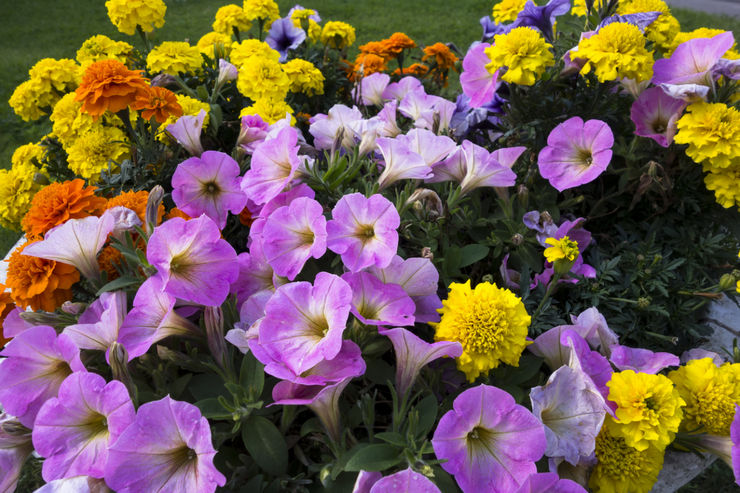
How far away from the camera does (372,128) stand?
142 centimetres

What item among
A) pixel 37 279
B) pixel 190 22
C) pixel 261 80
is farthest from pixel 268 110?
pixel 190 22

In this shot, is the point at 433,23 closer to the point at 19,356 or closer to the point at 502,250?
the point at 502,250

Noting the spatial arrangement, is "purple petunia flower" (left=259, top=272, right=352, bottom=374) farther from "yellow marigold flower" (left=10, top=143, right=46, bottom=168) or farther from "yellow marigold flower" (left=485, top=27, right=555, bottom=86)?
"yellow marigold flower" (left=10, top=143, right=46, bottom=168)

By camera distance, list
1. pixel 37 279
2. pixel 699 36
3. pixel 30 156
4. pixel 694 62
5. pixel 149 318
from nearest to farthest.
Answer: pixel 149 318 → pixel 37 279 → pixel 694 62 → pixel 699 36 → pixel 30 156

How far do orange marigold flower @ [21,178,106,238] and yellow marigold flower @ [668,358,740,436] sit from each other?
146 cm

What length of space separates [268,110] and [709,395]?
151cm

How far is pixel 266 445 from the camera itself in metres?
1.01

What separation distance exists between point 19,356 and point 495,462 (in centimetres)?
96

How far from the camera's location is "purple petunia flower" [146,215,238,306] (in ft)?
3.53

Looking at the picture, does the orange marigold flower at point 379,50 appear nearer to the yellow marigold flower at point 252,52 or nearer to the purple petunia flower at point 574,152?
the yellow marigold flower at point 252,52

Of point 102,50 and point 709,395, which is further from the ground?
point 102,50

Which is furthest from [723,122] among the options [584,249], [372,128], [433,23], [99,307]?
[433,23]

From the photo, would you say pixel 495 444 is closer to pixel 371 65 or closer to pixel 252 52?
pixel 252 52

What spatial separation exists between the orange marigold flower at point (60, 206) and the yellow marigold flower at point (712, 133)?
5.03ft
